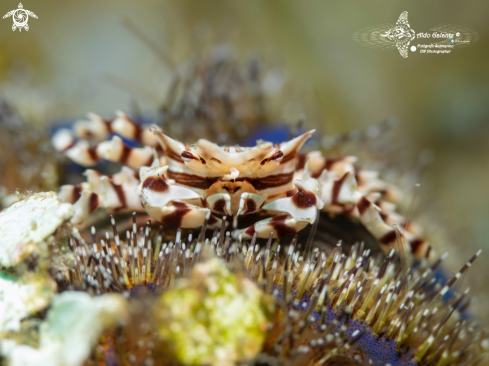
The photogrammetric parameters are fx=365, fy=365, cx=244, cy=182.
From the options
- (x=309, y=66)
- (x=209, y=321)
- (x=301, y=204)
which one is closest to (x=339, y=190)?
(x=301, y=204)

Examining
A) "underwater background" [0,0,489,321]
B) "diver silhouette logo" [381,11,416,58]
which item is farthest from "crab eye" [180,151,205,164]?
"underwater background" [0,0,489,321]

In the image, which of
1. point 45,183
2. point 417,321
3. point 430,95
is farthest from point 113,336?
point 430,95

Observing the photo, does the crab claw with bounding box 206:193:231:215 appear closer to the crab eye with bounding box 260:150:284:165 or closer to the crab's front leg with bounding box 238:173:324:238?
the crab's front leg with bounding box 238:173:324:238

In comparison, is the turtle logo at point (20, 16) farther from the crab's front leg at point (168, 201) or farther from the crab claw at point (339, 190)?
the crab claw at point (339, 190)

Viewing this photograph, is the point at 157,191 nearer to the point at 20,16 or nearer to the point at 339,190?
the point at 339,190

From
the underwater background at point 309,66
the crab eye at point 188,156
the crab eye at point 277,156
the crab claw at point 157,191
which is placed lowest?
the crab claw at point 157,191

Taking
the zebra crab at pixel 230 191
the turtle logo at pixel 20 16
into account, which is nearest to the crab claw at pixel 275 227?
the zebra crab at pixel 230 191
